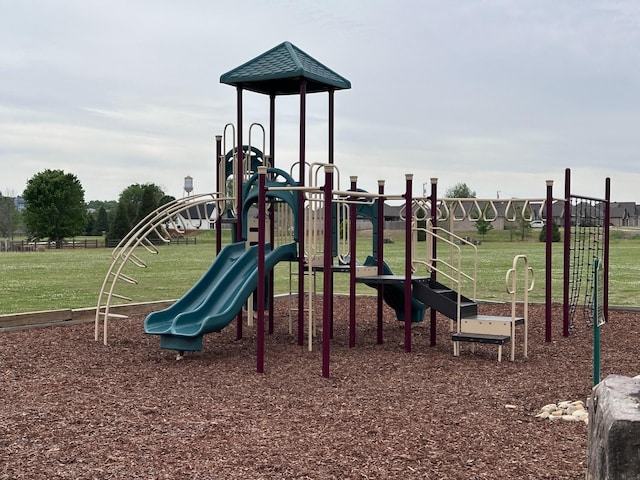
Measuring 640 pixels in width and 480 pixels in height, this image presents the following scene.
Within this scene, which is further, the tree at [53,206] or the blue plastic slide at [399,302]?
the tree at [53,206]

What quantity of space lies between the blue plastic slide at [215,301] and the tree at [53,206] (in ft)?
154

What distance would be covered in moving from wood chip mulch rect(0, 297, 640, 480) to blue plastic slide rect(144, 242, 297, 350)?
1.27 feet

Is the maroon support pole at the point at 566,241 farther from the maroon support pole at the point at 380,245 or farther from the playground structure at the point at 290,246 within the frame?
the maroon support pole at the point at 380,245

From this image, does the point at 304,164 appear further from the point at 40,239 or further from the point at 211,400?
the point at 40,239

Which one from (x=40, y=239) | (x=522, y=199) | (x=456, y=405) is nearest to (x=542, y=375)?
(x=456, y=405)

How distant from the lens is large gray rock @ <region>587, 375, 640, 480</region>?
11.2ft

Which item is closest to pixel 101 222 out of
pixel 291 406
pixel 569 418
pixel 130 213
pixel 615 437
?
pixel 130 213

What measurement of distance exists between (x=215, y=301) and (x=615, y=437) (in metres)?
6.56

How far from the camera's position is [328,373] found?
25.7 feet

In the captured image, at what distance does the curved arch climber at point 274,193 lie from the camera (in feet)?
31.3

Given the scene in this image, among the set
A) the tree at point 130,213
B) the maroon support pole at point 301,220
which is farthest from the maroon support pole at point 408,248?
the tree at point 130,213

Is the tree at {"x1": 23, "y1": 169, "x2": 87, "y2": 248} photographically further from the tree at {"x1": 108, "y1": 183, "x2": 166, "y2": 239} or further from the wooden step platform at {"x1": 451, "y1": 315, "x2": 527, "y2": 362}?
the wooden step platform at {"x1": 451, "y1": 315, "x2": 527, "y2": 362}

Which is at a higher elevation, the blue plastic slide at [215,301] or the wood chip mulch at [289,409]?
the blue plastic slide at [215,301]

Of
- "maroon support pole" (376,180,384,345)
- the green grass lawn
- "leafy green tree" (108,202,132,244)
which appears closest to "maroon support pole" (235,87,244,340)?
"maroon support pole" (376,180,384,345)
